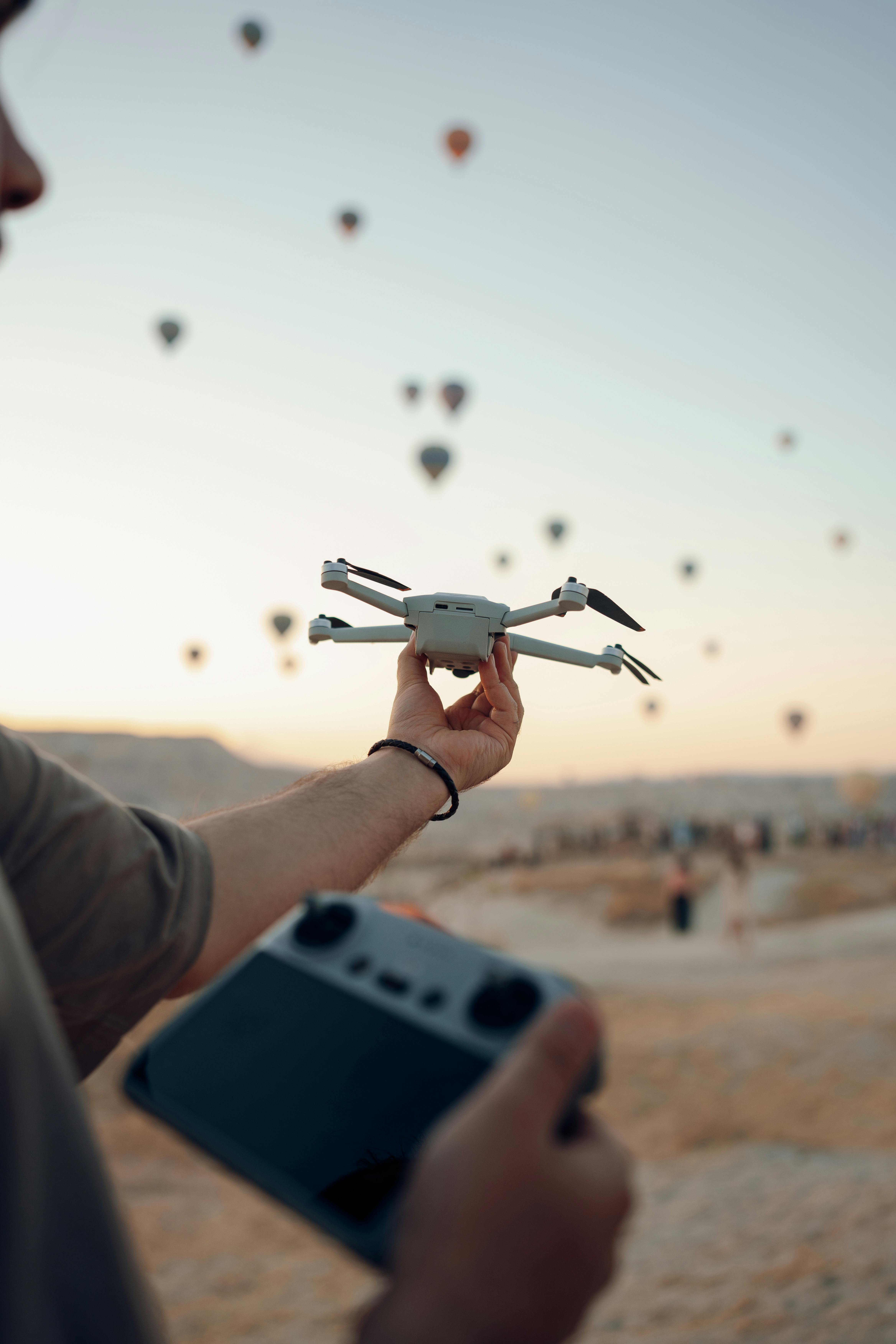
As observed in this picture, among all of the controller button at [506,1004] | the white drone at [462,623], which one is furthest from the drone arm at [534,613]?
the controller button at [506,1004]

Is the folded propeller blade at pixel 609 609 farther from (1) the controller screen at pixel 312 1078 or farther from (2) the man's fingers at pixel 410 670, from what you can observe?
(1) the controller screen at pixel 312 1078

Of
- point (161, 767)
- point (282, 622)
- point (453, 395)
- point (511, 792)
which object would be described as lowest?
point (161, 767)

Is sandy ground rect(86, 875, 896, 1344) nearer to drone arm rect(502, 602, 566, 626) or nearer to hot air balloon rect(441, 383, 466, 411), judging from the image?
A: drone arm rect(502, 602, 566, 626)

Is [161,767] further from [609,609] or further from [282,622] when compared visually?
[609,609]

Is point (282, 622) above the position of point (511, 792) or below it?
above

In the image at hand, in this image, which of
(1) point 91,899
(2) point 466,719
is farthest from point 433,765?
(1) point 91,899

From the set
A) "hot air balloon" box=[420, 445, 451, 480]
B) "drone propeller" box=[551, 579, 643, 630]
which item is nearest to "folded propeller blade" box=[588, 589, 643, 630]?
"drone propeller" box=[551, 579, 643, 630]

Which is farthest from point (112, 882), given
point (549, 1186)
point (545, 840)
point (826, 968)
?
point (545, 840)
